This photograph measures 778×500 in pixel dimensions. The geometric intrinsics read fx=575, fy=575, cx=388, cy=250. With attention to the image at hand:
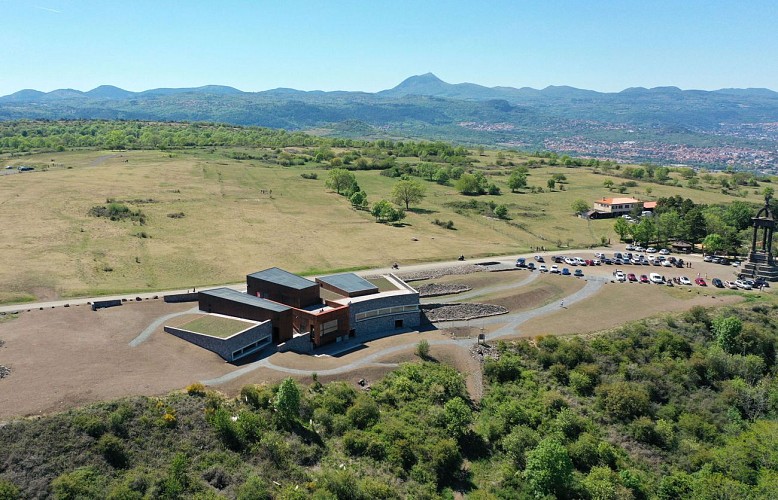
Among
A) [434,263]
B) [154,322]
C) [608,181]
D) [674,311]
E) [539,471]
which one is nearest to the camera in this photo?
[539,471]

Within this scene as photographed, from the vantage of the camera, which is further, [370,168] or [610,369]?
[370,168]

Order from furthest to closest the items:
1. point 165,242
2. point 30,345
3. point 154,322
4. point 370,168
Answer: point 370,168
point 165,242
point 154,322
point 30,345

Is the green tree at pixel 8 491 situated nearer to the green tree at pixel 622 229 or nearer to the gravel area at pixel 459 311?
the gravel area at pixel 459 311

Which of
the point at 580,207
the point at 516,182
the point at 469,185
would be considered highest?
the point at 516,182

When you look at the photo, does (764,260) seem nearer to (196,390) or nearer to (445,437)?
(445,437)

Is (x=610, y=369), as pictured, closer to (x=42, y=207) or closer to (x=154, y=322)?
(x=154, y=322)

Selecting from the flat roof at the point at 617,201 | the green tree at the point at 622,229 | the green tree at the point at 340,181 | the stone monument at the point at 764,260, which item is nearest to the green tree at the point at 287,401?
the stone monument at the point at 764,260

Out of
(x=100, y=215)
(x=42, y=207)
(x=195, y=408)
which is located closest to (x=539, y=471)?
(x=195, y=408)

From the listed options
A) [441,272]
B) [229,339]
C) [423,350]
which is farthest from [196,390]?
[441,272]
